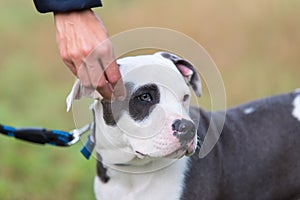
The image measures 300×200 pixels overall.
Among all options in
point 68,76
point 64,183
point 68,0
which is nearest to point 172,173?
point 68,0

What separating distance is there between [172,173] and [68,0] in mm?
1240

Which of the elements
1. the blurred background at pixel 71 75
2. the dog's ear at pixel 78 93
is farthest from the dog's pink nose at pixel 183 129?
the blurred background at pixel 71 75

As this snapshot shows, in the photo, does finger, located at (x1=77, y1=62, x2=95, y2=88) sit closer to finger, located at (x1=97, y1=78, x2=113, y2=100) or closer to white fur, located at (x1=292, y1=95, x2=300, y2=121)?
finger, located at (x1=97, y1=78, x2=113, y2=100)

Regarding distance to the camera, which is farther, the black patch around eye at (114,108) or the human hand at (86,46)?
the black patch around eye at (114,108)

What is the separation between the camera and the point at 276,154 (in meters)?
4.24

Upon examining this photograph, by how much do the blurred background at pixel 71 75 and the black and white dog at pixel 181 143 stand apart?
1.42m

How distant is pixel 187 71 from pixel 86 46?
1.10m

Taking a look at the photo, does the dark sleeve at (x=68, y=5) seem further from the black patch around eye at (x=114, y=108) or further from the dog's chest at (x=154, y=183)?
the dog's chest at (x=154, y=183)

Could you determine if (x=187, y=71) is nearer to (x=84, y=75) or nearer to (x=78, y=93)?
(x=78, y=93)

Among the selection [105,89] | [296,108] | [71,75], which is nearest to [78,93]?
[105,89]

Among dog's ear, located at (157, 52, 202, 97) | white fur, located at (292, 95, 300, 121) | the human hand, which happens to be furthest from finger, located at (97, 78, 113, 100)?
white fur, located at (292, 95, 300, 121)

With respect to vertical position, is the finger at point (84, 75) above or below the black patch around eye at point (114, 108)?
above

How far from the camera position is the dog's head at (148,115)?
357 centimetres

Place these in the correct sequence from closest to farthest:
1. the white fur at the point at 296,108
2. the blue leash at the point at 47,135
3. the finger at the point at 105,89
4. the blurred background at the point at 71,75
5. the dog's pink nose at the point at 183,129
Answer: the finger at the point at 105,89 → the dog's pink nose at the point at 183,129 → the white fur at the point at 296,108 → the blue leash at the point at 47,135 → the blurred background at the point at 71,75
